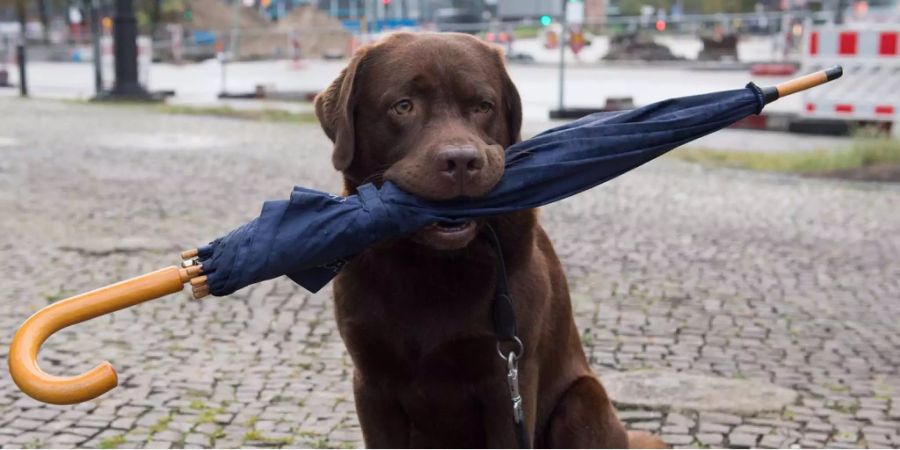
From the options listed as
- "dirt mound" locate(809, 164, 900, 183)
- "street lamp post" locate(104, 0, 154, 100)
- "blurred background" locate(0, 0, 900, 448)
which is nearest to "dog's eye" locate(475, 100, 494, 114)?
"blurred background" locate(0, 0, 900, 448)

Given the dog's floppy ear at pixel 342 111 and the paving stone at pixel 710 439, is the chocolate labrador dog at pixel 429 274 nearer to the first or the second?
the dog's floppy ear at pixel 342 111

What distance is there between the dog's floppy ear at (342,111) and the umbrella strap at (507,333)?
44 cm

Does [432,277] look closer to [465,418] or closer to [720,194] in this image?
[465,418]

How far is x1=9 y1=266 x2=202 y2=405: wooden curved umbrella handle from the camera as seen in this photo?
233cm

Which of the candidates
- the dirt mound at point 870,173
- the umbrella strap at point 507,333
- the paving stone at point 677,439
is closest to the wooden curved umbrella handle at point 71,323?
the umbrella strap at point 507,333

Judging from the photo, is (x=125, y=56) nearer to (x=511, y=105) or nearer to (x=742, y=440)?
(x=742, y=440)

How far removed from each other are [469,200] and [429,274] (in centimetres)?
30

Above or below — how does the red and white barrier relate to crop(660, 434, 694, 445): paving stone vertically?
above

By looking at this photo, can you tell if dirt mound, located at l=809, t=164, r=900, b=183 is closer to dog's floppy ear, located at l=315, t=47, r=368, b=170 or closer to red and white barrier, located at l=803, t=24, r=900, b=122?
red and white barrier, located at l=803, t=24, r=900, b=122

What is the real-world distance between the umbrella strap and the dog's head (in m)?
0.17

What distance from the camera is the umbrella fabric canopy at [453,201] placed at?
8.65ft

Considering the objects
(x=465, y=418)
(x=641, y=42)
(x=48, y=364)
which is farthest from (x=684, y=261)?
(x=641, y=42)

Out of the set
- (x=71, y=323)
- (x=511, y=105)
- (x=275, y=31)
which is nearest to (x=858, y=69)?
(x=511, y=105)

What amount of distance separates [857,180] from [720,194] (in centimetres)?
183
